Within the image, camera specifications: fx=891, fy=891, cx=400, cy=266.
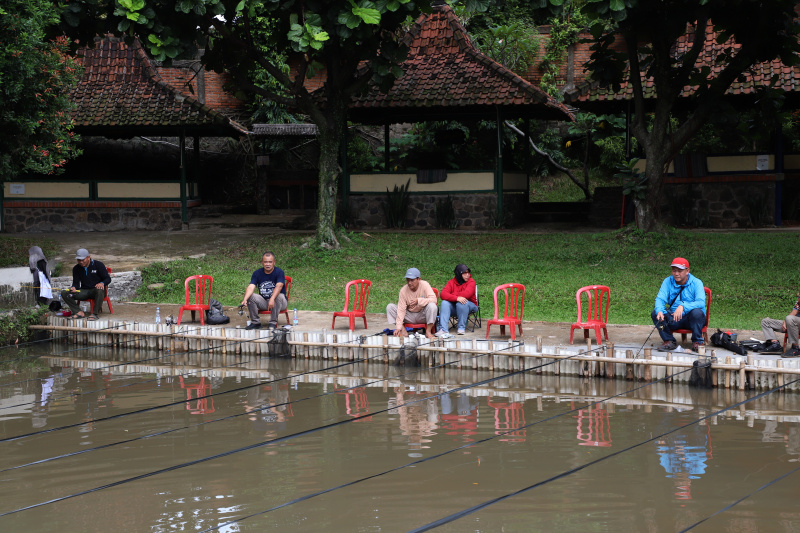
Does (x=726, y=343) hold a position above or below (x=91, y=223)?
below

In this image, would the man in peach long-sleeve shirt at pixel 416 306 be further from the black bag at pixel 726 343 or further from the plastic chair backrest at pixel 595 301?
the black bag at pixel 726 343

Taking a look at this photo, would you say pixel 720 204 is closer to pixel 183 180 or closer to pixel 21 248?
pixel 183 180

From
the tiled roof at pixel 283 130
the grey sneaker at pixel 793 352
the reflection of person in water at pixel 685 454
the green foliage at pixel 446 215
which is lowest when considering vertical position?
the reflection of person in water at pixel 685 454

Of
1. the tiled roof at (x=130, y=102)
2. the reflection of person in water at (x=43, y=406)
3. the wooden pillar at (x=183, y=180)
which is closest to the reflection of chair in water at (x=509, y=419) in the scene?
the reflection of person in water at (x=43, y=406)

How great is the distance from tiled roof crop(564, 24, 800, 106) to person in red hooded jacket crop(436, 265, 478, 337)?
9037 millimetres

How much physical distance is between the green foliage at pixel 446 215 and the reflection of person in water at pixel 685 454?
14190 mm

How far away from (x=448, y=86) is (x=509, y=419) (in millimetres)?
13900

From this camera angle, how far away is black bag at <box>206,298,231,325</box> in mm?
13195

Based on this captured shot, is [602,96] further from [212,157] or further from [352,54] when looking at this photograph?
[212,157]

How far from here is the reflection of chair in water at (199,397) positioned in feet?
30.9

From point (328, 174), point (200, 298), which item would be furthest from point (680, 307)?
point (328, 174)

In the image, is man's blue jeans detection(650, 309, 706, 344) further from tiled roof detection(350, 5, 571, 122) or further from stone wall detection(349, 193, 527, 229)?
stone wall detection(349, 193, 527, 229)

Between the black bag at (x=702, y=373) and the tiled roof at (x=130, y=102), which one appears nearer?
the black bag at (x=702, y=373)

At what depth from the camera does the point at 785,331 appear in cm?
1013
